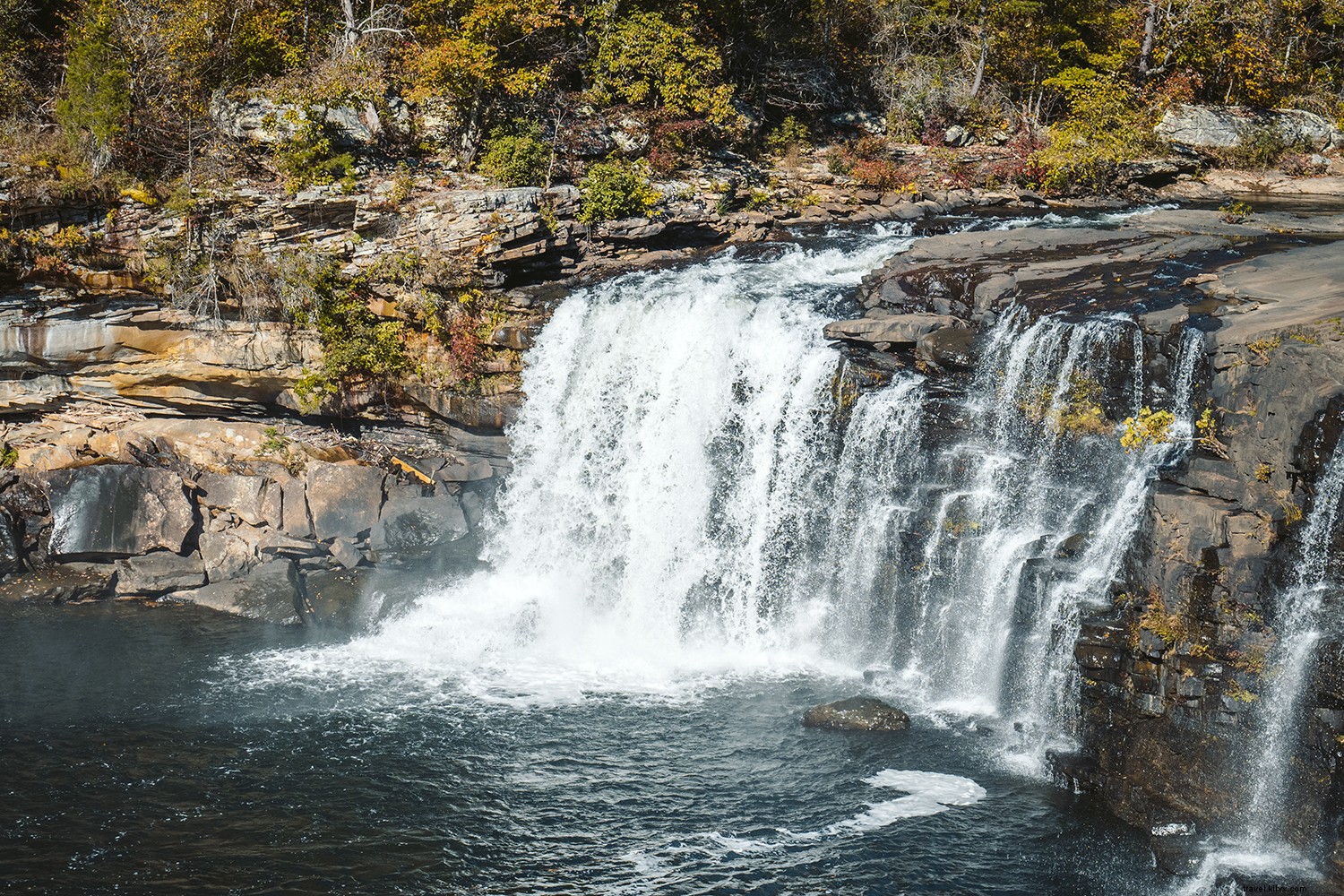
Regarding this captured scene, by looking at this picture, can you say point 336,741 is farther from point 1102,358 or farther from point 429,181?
point 429,181

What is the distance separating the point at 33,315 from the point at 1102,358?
68.1ft

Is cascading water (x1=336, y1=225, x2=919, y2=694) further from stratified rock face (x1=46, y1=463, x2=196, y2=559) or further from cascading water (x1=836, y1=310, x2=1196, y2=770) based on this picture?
stratified rock face (x1=46, y1=463, x2=196, y2=559)

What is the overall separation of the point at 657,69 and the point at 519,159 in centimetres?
584

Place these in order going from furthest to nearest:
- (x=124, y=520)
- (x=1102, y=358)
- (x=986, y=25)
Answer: (x=986, y=25), (x=124, y=520), (x=1102, y=358)

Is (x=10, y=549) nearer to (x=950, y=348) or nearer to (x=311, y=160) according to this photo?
(x=311, y=160)

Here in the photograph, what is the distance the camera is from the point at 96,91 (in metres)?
22.1

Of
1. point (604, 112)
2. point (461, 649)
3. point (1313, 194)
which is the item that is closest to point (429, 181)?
point (604, 112)

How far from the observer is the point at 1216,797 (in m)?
11.6

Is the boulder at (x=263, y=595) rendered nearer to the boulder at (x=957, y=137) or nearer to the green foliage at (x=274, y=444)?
the green foliage at (x=274, y=444)

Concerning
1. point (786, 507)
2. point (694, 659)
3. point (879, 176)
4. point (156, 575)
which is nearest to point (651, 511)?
point (786, 507)

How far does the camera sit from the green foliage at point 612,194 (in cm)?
2273

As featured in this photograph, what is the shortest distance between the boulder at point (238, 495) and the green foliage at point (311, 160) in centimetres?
778

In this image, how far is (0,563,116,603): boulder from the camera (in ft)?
61.8

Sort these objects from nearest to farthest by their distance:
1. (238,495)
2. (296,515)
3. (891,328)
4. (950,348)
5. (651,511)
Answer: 1. (950,348)
2. (891,328)
3. (651,511)
4. (296,515)
5. (238,495)
